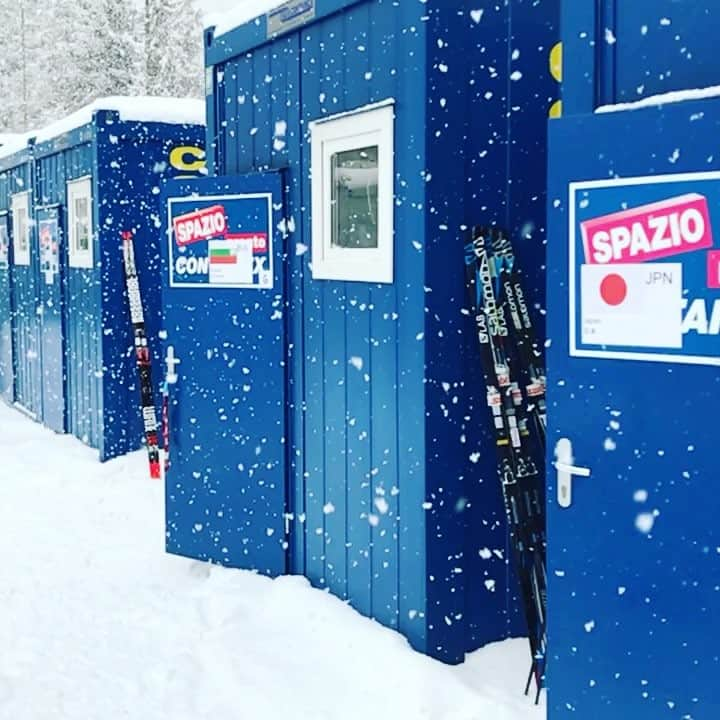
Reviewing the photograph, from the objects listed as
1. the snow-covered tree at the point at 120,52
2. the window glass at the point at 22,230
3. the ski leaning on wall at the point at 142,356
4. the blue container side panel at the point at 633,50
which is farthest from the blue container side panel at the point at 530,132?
the snow-covered tree at the point at 120,52

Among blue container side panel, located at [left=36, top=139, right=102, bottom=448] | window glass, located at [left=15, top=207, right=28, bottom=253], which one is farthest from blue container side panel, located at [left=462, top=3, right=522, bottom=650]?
window glass, located at [left=15, top=207, right=28, bottom=253]

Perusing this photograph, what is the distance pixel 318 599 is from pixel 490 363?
157 cm

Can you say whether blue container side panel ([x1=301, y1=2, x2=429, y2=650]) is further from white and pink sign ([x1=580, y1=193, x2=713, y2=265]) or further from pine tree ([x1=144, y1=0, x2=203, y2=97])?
pine tree ([x1=144, y1=0, x2=203, y2=97])

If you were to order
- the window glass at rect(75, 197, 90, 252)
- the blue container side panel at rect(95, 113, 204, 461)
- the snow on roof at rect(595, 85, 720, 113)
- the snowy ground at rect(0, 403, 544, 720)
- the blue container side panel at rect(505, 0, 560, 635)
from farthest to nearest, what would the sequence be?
1. the window glass at rect(75, 197, 90, 252)
2. the blue container side panel at rect(95, 113, 204, 461)
3. the blue container side panel at rect(505, 0, 560, 635)
4. the snowy ground at rect(0, 403, 544, 720)
5. the snow on roof at rect(595, 85, 720, 113)

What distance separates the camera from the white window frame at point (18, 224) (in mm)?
11250

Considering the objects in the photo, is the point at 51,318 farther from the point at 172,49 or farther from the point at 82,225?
the point at 172,49

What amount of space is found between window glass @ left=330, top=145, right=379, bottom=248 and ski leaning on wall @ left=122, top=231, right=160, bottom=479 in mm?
3664

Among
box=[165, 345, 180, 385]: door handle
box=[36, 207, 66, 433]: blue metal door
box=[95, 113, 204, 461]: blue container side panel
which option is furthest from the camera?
box=[36, 207, 66, 433]: blue metal door

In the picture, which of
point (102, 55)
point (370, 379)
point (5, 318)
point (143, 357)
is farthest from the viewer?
point (102, 55)

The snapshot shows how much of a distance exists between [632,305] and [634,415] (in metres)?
0.32

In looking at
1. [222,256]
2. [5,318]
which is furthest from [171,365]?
[5,318]

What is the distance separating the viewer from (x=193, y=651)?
4.59 meters

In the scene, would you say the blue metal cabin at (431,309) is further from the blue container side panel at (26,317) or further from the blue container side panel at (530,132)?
the blue container side panel at (26,317)

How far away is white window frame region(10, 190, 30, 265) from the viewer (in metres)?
11.2
